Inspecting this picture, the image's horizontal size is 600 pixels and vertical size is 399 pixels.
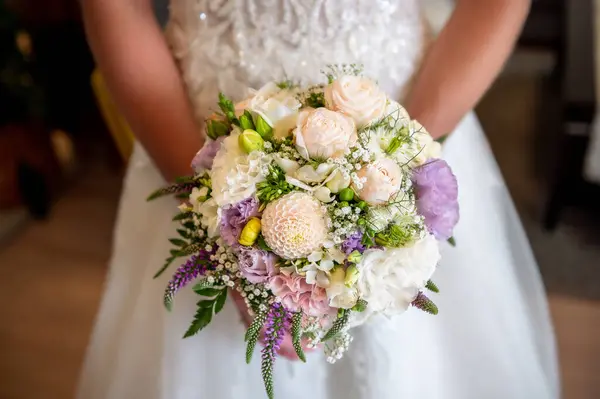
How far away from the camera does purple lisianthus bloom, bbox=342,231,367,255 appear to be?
0.61m

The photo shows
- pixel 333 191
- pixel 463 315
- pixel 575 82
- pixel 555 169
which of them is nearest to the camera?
pixel 333 191

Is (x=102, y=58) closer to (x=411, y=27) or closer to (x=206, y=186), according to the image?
(x=206, y=186)

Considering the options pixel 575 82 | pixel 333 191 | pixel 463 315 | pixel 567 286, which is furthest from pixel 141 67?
pixel 567 286

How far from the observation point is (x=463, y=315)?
0.94 metres

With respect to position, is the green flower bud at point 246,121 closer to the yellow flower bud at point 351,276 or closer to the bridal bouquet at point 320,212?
the bridal bouquet at point 320,212

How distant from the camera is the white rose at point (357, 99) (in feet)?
2.13

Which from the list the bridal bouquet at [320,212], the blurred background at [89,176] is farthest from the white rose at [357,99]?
the blurred background at [89,176]

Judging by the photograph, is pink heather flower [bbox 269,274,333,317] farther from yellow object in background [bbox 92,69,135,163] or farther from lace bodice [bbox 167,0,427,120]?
yellow object in background [bbox 92,69,135,163]

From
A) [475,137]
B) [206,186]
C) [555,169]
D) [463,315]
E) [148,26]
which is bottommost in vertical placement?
[555,169]

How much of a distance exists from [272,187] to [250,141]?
0.17 ft

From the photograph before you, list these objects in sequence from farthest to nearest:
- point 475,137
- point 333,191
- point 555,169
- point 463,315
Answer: point 555,169, point 475,137, point 463,315, point 333,191

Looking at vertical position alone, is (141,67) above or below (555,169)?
above

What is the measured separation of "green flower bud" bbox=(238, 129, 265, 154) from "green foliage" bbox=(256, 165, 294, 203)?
0.03 metres

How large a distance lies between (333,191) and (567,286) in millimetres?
1398
